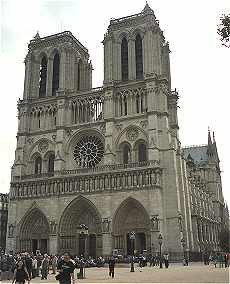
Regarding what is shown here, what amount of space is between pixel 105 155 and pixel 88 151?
3.54 meters

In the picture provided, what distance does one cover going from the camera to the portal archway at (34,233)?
155 ft

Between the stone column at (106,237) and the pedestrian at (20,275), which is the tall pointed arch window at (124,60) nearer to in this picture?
the stone column at (106,237)

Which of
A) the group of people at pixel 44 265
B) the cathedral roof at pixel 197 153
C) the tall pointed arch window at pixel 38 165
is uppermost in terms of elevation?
the cathedral roof at pixel 197 153

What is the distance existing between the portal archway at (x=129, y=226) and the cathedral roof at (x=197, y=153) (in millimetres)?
35474

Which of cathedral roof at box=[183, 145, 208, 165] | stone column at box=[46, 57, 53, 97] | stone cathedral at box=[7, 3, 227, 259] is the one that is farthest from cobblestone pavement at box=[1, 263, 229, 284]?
cathedral roof at box=[183, 145, 208, 165]

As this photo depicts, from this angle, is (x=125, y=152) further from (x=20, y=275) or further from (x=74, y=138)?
(x=20, y=275)

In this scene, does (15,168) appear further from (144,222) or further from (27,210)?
(144,222)

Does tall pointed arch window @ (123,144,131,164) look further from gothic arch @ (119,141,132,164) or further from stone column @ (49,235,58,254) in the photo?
stone column @ (49,235,58,254)

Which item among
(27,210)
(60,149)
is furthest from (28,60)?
(27,210)

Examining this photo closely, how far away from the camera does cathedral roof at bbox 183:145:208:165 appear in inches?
3017

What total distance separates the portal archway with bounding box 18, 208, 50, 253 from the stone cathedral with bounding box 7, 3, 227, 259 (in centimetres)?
12

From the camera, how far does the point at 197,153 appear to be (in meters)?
78.7

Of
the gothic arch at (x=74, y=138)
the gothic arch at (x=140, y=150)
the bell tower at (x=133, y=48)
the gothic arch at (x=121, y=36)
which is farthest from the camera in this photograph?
the gothic arch at (x=121, y=36)

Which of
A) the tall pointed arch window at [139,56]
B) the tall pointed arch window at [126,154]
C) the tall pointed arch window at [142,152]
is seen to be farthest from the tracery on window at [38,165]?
the tall pointed arch window at [139,56]
